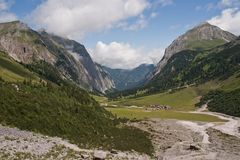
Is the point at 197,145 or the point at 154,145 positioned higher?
the point at 197,145

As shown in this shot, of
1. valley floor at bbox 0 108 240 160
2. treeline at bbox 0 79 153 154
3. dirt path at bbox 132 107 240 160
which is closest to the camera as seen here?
valley floor at bbox 0 108 240 160

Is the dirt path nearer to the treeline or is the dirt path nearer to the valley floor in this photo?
the valley floor

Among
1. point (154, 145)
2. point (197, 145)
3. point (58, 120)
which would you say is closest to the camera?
point (58, 120)

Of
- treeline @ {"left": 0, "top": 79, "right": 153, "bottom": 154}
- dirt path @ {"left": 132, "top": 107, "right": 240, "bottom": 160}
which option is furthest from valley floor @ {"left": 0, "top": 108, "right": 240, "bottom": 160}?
treeline @ {"left": 0, "top": 79, "right": 153, "bottom": 154}

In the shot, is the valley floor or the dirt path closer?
the valley floor

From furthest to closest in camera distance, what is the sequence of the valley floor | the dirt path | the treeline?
1. the dirt path
2. the treeline
3. the valley floor

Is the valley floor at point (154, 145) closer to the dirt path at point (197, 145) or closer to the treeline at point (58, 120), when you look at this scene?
the dirt path at point (197, 145)

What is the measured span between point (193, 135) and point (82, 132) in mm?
51375

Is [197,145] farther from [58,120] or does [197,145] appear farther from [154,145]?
[58,120]

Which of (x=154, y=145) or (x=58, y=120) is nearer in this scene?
(x=58, y=120)

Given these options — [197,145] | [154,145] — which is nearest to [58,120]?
[154,145]

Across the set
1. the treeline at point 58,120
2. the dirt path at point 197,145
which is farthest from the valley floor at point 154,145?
the treeline at point 58,120

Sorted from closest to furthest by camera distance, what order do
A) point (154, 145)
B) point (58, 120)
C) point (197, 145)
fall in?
point (58, 120) → point (197, 145) → point (154, 145)

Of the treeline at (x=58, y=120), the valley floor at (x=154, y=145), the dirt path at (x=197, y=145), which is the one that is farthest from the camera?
the dirt path at (x=197, y=145)
